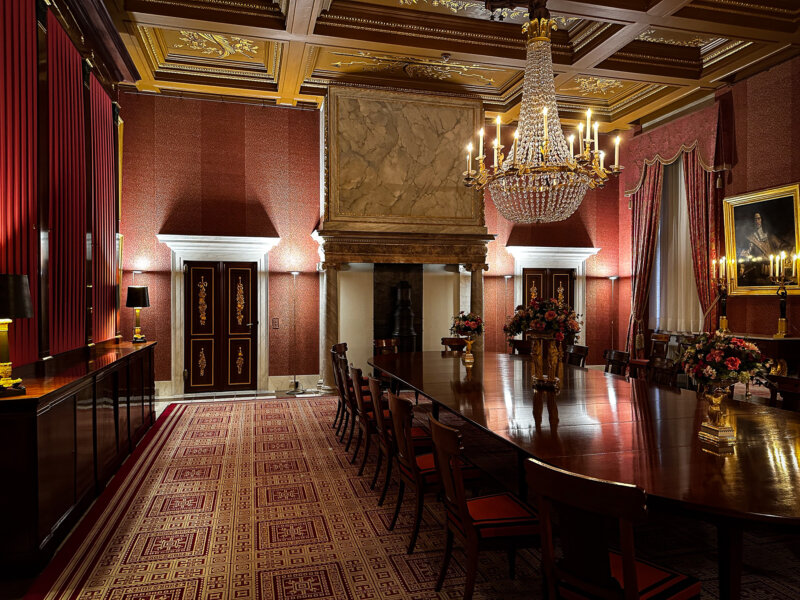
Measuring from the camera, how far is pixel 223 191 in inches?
341

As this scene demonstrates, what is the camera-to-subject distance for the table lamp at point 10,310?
2.95 metres

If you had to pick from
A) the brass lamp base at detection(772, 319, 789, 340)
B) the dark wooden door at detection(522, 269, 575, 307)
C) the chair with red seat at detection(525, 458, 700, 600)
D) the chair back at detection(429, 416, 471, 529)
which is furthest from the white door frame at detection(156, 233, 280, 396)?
the chair with red seat at detection(525, 458, 700, 600)

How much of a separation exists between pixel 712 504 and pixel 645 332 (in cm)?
833

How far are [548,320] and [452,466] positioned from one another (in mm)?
2014

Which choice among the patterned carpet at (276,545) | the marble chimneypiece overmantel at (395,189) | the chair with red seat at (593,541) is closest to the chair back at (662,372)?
the patterned carpet at (276,545)

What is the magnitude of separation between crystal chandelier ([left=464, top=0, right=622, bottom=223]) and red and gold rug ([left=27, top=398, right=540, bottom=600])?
10.2 feet

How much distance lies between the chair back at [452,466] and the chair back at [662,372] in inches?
118

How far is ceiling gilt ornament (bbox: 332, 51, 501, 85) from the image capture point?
7504 millimetres

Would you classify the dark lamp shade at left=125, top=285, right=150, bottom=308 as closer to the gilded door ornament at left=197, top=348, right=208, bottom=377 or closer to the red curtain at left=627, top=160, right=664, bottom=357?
the gilded door ornament at left=197, top=348, right=208, bottom=377

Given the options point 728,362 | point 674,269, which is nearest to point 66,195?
point 728,362

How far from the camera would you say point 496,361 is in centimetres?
622

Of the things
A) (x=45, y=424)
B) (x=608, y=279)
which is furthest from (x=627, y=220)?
(x=45, y=424)

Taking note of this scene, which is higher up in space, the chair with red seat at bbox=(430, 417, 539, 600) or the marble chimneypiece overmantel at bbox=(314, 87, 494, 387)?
the marble chimneypiece overmantel at bbox=(314, 87, 494, 387)

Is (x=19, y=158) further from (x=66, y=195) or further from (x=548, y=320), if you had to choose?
(x=548, y=320)
